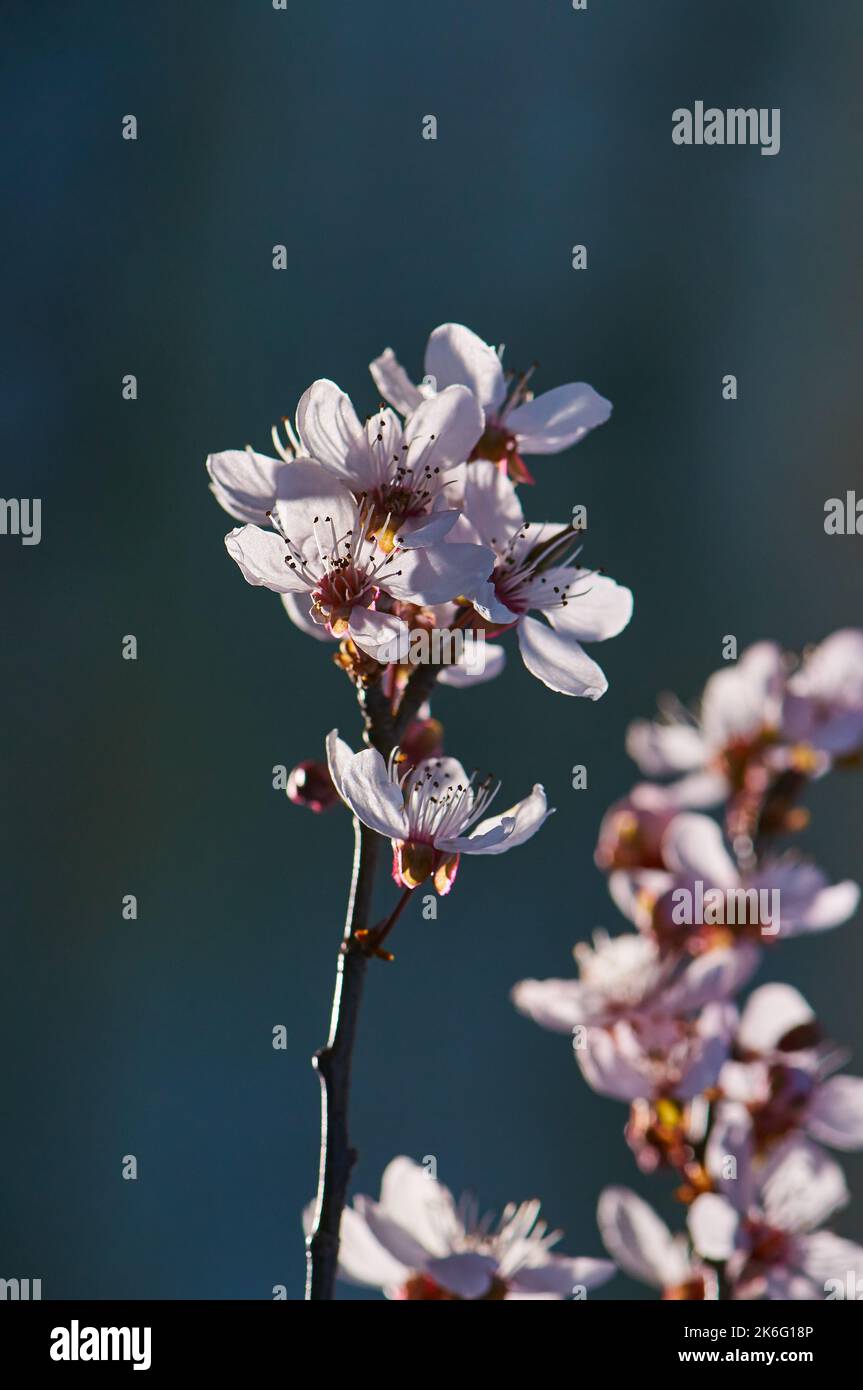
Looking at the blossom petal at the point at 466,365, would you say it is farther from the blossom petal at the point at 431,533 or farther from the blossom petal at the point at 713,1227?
the blossom petal at the point at 713,1227

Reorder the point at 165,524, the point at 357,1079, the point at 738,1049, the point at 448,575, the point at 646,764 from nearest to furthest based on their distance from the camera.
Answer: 1. the point at 448,575
2. the point at 738,1049
3. the point at 646,764
4. the point at 357,1079
5. the point at 165,524

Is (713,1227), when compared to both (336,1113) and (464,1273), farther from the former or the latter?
(336,1113)

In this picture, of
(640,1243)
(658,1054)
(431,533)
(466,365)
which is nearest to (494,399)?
(466,365)

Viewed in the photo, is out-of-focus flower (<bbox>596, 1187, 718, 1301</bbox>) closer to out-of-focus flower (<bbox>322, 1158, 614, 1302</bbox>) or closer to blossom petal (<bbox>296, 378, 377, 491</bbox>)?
out-of-focus flower (<bbox>322, 1158, 614, 1302</bbox>)

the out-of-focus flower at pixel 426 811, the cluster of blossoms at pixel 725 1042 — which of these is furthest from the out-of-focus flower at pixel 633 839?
the out-of-focus flower at pixel 426 811

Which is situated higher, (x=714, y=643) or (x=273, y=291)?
(x=273, y=291)
